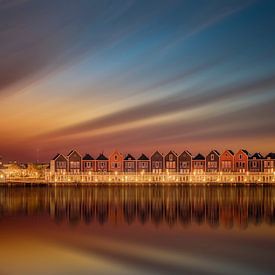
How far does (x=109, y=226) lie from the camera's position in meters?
32.6

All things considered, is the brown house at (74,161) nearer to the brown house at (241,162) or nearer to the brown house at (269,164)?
the brown house at (241,162)

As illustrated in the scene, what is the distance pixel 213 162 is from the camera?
75562mm

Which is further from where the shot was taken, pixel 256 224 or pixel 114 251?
pixel 256 224

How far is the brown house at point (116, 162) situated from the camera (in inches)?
3039

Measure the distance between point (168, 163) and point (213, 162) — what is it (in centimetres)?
778

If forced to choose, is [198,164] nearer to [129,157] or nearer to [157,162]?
[157,162]

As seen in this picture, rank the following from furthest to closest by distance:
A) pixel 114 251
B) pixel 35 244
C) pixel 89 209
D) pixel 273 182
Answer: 1. pixel 273 182
2. pixel 89 209
3. pixel 35 244
4. pixel 114 251

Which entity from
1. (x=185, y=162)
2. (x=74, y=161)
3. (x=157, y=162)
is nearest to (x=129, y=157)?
(x=157, y=162)

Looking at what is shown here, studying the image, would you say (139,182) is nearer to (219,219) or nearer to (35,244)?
(219,219)

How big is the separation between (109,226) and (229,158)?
4610cm

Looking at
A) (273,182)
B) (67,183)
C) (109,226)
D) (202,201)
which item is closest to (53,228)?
(109,226)

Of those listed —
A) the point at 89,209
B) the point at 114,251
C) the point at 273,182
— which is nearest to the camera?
the point at 114,251

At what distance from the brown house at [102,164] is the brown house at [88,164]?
2.33ft

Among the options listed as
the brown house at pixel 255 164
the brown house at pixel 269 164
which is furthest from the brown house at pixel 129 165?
the brown house at pixel 269 164
